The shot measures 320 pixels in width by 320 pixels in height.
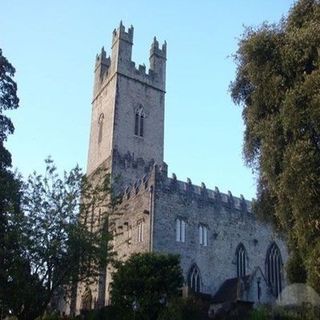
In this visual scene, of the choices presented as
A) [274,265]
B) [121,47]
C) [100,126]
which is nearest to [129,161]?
Answer: [100,126]

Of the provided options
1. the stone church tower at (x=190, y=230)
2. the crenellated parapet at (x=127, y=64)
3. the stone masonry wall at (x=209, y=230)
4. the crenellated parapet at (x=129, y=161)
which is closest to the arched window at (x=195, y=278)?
the stone church tower at (x=190, y=230)

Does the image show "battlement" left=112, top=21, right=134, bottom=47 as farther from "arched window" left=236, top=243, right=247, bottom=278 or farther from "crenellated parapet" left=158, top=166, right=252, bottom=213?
"arched window" left=236, top=243, right=247, bottom=278

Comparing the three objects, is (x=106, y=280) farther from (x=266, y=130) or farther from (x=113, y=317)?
(x=266, y=130)

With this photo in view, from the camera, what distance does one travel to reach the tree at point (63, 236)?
78.4 ft

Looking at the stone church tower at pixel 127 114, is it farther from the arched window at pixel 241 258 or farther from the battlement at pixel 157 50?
the arched window at pixel 241 258

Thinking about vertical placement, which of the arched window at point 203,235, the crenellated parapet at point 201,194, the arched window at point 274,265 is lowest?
the arched window at point 274,265

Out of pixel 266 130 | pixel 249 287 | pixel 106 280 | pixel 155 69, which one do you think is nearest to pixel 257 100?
pixel 266 130

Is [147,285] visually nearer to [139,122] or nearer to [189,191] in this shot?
[189,191]

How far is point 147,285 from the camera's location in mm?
23766

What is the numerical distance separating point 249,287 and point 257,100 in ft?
48.6

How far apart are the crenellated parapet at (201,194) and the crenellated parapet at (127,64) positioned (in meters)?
15.2

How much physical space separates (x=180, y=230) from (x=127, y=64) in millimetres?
18986

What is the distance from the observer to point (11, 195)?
2358 centimetres

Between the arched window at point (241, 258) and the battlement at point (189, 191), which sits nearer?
the battlement at point (189, 191)
